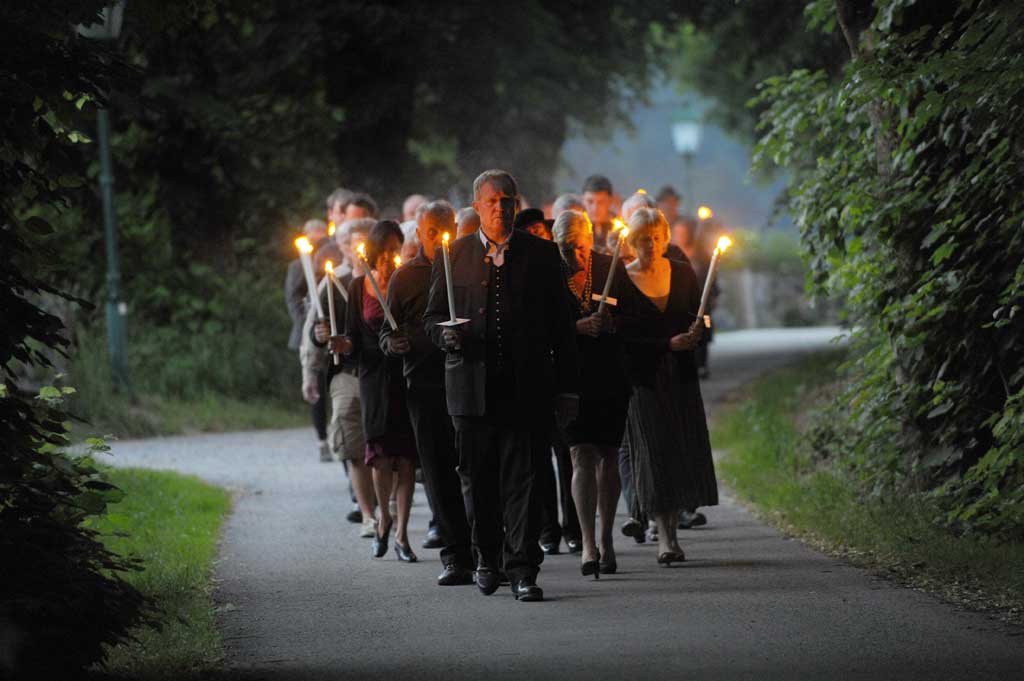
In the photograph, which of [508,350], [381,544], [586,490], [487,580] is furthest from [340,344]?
[487,580]

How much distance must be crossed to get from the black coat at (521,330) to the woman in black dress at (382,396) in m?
1.60

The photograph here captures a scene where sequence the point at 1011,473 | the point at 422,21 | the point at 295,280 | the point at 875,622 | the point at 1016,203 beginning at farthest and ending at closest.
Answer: the point at 422,21
the point at 295,280
the point at 1011,473
the point at 1016,203
the point at 875,622

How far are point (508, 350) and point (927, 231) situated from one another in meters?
3.05

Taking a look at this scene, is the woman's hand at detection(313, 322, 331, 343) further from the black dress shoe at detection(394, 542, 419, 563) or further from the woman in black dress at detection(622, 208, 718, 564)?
the woman in black dress at detection(622, 208, 718, 564)

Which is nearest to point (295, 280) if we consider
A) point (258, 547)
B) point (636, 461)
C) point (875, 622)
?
point (258, 547)

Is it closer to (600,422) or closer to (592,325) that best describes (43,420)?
(592,325)

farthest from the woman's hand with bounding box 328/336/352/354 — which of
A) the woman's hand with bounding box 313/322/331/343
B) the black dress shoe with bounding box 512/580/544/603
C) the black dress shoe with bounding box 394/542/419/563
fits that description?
the black dress shoe with bounding box 512/580/544/603

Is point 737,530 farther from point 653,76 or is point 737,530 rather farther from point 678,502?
point 653,76

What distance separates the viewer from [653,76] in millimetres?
35500

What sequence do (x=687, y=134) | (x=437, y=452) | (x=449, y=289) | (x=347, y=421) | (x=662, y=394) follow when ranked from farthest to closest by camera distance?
(x=687, y=134), (x=347, y=421), (x=662, y=394), (x=437, y=452), (x=449, y=289)

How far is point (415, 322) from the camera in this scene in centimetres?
1101

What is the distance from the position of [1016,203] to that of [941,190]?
4.30ft

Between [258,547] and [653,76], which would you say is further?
[653,76]

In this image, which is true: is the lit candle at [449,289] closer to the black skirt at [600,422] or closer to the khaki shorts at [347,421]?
the black skirt at [600,422]
